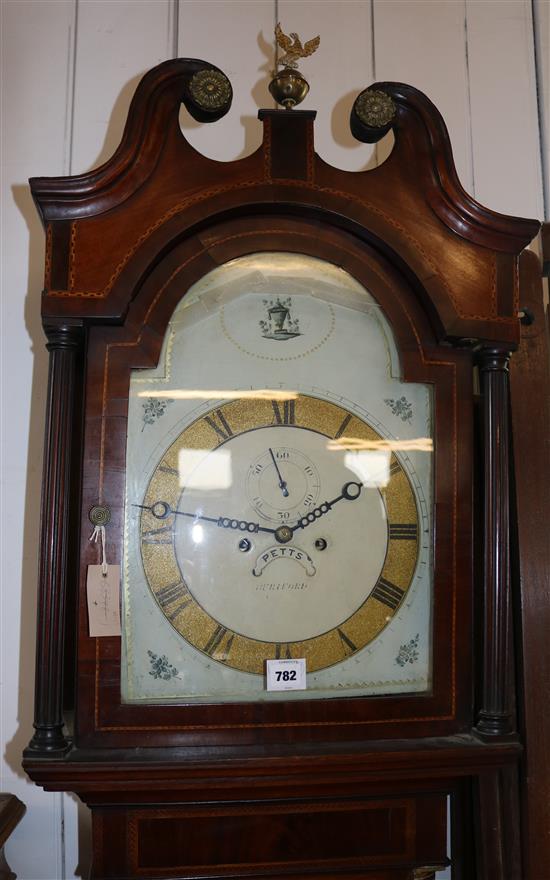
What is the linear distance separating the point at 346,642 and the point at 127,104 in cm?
104

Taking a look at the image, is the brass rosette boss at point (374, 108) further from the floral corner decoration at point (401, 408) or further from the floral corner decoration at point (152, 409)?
the floral corner decoration at point (152, 409)

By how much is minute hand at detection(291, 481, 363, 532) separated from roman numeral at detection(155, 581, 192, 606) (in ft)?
0.57

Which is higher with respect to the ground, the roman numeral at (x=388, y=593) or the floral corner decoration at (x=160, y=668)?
the roman numeral at (x=388, y=593)

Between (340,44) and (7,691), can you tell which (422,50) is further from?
(7,691)

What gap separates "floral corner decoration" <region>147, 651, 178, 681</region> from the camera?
3.47ft

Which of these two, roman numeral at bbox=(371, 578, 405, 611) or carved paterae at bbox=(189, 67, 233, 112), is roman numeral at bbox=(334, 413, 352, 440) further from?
carved paterae at bbox=(189, 67, 233, 112)

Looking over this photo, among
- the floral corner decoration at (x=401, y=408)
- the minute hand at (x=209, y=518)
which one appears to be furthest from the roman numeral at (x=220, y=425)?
the floral corner decoration at (x=401, y=408)

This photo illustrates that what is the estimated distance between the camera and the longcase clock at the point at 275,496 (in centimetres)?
104

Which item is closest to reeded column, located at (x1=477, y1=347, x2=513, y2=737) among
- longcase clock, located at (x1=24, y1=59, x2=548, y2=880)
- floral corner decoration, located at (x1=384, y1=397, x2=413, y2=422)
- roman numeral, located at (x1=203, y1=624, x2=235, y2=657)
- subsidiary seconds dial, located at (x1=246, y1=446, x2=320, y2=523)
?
longcase clock, located at (x1=24, y1=59, x2=548, y2=880)

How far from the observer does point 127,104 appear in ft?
4.74

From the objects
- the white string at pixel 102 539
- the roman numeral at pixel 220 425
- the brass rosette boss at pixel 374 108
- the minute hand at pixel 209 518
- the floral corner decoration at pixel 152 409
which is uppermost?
the brass rosette boss at pixel 374 108

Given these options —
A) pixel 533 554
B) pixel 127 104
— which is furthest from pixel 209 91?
pixel 533 554

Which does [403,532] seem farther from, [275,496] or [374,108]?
[374,108]

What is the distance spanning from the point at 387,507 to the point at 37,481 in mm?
619
